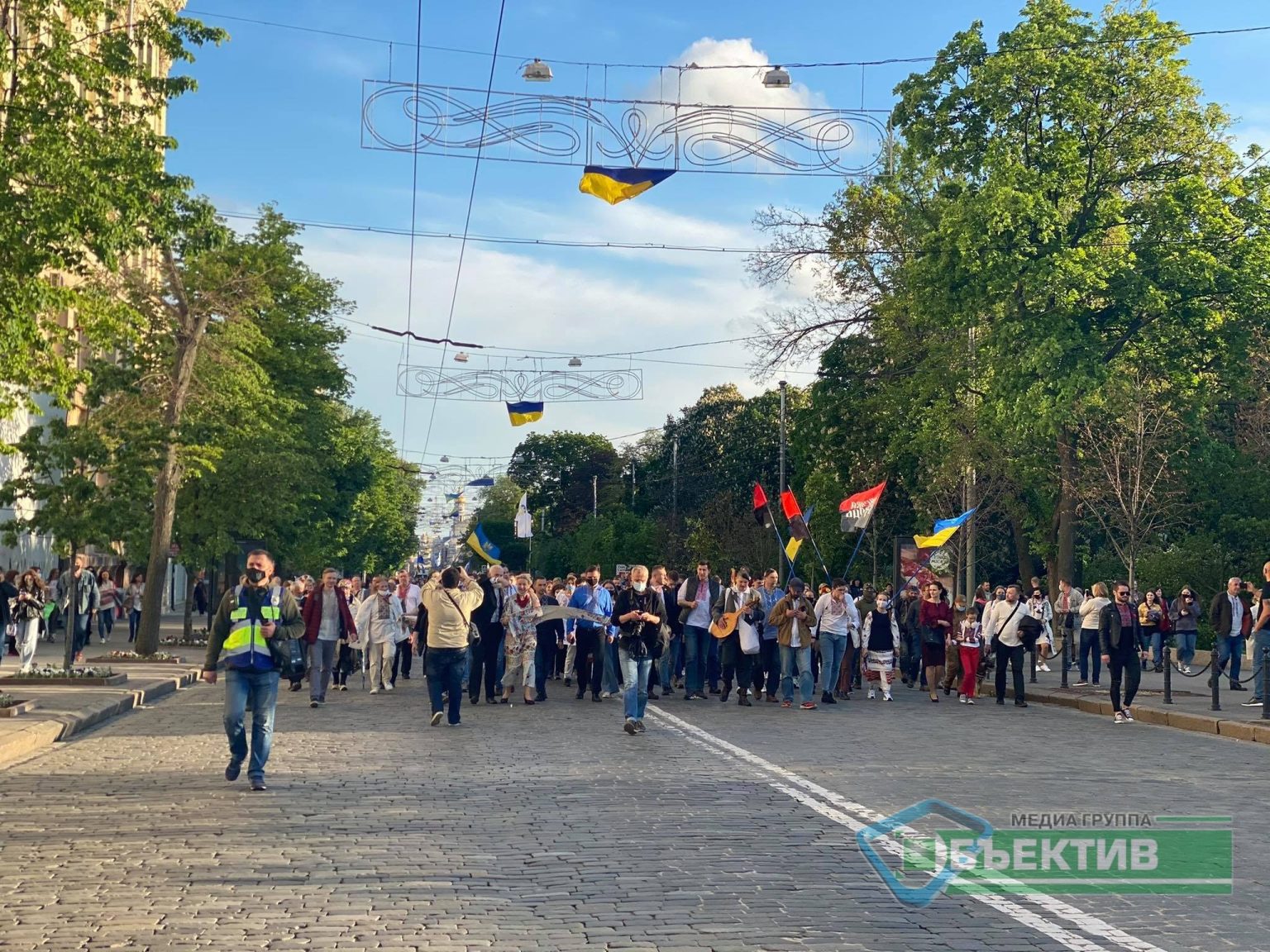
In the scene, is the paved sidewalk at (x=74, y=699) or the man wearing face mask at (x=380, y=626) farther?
the man wearing face mask at (x=380, y=626)

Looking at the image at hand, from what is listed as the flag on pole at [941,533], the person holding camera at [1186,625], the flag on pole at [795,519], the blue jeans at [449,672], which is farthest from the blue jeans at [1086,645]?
the blue jeans at [449,672]

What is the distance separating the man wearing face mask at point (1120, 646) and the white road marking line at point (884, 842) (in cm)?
550

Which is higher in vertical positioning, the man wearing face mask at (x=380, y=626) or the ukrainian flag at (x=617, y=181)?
the ukrainian flag at (x=617, y=181)

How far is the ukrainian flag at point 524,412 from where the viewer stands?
37031mm

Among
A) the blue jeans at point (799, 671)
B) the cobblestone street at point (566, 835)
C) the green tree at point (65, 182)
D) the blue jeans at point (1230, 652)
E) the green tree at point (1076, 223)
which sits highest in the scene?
the green tree at point (1076, 223)

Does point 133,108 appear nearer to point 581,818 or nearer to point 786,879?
point 581,818

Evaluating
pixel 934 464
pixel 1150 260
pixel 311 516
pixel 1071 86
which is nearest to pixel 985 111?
pixel 1071 86

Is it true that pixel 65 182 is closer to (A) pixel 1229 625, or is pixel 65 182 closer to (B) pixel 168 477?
(B) pixel 168 477

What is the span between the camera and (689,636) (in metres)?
22.2

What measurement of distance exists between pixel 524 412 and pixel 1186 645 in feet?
51.9

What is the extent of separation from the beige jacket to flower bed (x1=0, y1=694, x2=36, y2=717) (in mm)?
4475

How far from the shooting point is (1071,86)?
34500mm

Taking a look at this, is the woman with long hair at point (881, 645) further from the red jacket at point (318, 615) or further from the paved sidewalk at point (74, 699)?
the paved sidewalk at point (74, 699)

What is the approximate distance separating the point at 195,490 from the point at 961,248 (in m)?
19.8
